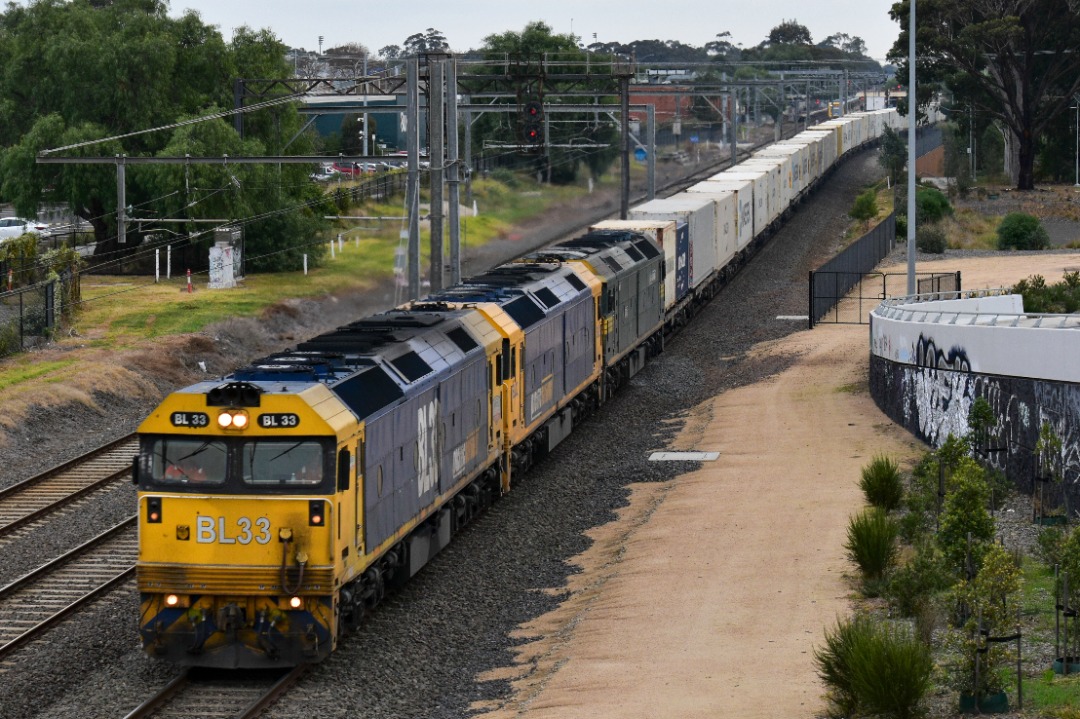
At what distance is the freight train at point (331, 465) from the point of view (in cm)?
1838

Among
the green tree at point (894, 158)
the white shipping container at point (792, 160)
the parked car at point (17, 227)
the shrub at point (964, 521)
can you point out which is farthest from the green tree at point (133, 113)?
the green tree at point (894, 158)

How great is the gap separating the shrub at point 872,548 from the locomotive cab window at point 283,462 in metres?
7.94

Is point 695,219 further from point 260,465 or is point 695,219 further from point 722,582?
point 260,465

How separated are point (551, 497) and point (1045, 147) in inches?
3161

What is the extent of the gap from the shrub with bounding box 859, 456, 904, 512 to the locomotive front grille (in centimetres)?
1134

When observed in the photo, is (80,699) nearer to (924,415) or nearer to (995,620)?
(995,620)

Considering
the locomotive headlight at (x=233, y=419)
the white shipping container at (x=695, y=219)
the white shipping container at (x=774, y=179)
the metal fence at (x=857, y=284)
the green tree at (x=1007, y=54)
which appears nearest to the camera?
the locomotive headlight at (x=233, y=419)

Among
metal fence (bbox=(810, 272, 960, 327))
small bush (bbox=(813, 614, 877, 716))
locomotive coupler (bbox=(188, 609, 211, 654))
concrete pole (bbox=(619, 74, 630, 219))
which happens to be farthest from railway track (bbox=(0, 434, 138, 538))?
concrete pole (bbox=(619, 74, 630, 219))

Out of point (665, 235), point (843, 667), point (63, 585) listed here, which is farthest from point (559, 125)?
point (843, 667)

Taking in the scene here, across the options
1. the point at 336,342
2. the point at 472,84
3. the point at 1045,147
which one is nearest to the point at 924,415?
the point at 336,342

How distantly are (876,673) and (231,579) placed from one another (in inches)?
300

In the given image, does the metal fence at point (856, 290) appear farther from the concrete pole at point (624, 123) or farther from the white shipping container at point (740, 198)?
the concrete pole at point (624, 123)

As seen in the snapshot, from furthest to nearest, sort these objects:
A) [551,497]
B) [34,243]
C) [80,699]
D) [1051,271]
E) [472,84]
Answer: [472,84] → [1051,271] → [34,243] → [551,497] → [80,699]

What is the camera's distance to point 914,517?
24.1m
